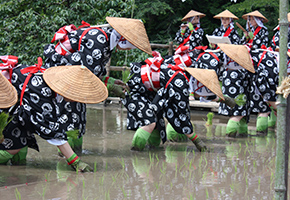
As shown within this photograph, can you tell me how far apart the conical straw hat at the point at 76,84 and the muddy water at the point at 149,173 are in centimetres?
75

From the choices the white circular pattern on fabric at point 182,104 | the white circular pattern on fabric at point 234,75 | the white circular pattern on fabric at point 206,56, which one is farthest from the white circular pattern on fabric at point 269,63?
the white circular pattern on fabric at point 182,104

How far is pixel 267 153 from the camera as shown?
225 inches

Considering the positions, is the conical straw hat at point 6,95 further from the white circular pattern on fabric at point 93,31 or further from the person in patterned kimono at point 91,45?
the white circular pattern on fabric at point 93,31

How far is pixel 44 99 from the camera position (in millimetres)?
4160

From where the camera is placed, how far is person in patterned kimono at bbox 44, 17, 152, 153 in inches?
192

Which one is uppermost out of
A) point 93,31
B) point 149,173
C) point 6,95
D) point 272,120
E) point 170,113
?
point 93,31

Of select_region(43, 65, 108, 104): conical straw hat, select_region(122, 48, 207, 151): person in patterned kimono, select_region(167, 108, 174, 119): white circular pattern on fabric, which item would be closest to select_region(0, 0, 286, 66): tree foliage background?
select_region(122, 48, 207, 151): person in patterned kimono

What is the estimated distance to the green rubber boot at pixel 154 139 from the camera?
5.92 m

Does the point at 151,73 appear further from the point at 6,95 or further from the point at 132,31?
the point at 6,95

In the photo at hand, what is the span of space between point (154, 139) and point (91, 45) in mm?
1688

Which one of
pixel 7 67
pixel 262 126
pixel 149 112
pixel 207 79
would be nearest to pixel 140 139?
pixel 149 112

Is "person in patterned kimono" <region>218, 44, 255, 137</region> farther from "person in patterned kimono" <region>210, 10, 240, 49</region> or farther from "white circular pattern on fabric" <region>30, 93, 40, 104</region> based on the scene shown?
"white circular pattern on fabric" <region>30, 93, 40, 104</region>

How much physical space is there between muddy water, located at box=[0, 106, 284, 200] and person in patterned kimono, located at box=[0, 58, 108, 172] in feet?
1.08

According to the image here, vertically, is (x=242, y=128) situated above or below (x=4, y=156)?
below
